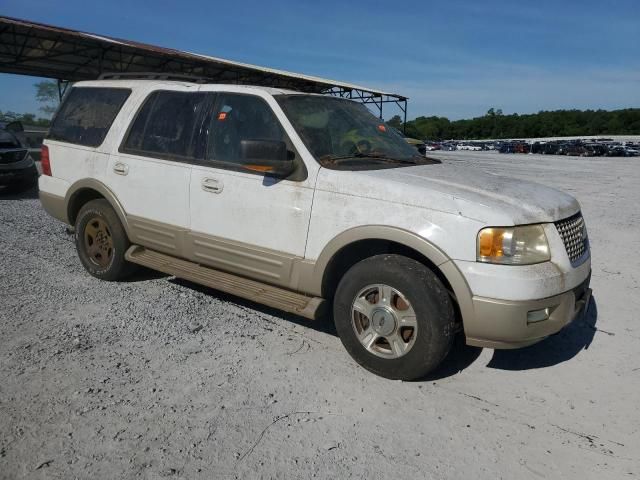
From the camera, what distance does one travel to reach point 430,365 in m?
3.13

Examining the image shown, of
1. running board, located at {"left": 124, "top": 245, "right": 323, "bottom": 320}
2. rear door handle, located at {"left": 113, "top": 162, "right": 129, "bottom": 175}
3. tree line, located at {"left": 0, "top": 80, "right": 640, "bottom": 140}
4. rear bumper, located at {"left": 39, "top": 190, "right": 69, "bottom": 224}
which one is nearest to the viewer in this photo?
running board, located at {"left": 124, "top": 245, "right": 323, "bottom": 320}

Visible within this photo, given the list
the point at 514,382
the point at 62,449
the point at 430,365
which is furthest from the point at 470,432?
the point at 62,449

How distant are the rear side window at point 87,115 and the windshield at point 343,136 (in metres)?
1.95

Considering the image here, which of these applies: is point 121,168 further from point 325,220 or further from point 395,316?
point 395,316

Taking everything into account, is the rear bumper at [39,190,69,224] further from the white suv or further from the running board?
the running board

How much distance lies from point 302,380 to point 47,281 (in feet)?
10.1

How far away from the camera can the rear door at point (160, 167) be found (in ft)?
13.8

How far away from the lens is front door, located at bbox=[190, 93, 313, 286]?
11.8 ft

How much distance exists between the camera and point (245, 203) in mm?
3775

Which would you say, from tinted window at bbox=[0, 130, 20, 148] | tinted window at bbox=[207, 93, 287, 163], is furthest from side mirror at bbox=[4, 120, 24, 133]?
tinted window at bbox=[207, 93, 287, 163]

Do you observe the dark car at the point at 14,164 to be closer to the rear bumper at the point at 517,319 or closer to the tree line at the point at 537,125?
the rear bumper at the point at 517,319

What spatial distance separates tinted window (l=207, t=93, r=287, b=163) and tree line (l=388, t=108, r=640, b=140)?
10846cm

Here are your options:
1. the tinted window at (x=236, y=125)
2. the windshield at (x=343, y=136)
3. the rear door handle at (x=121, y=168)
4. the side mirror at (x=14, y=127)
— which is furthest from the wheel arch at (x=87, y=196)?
the side mirror at (x=14, y=127)

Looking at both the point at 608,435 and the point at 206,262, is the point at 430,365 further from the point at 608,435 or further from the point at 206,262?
the point at 206,262
